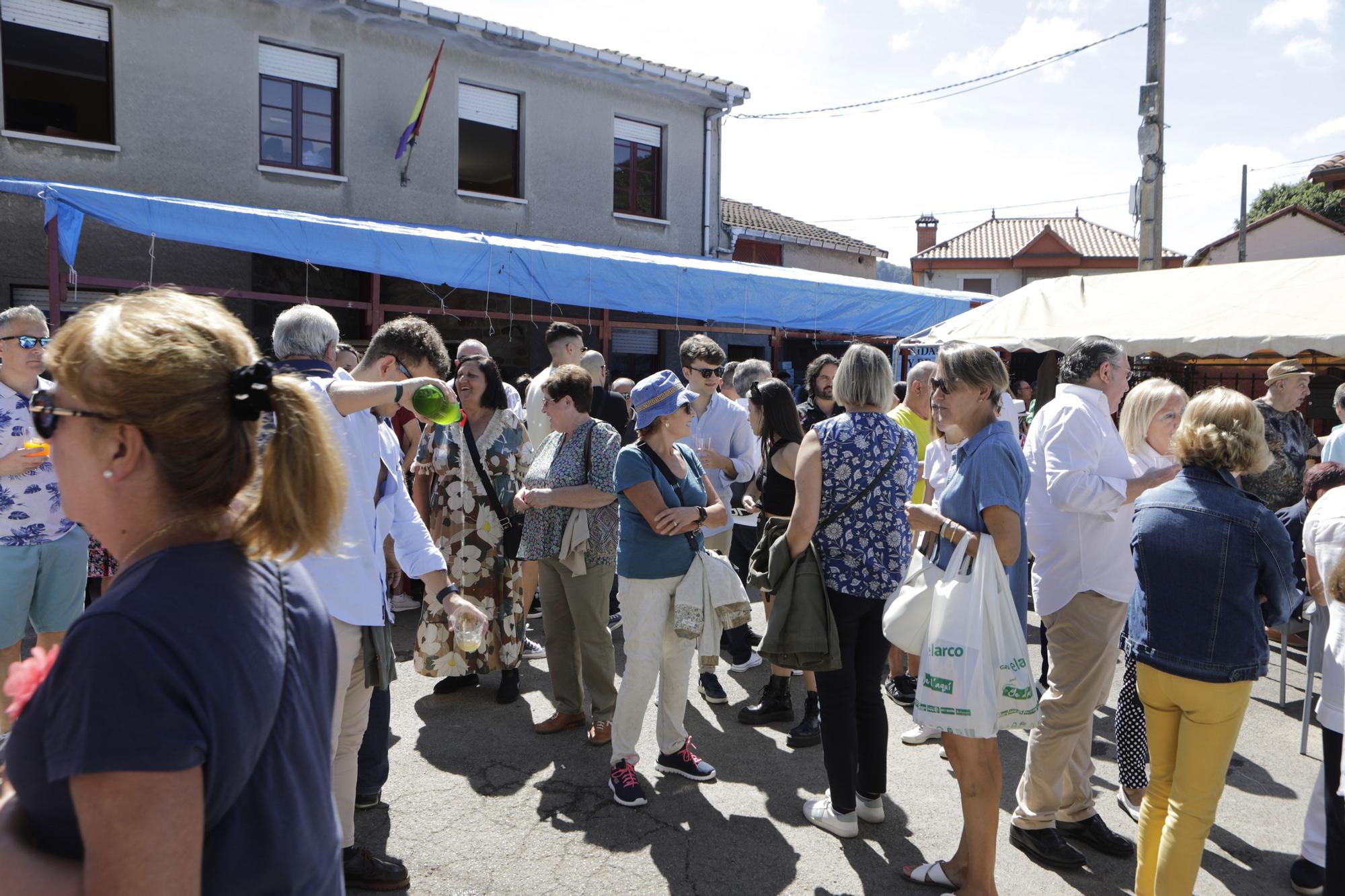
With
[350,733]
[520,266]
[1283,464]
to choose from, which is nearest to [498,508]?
[350,733]

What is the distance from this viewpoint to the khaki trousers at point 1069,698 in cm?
340

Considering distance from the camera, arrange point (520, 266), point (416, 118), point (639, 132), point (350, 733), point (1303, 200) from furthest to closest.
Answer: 1. point (1303, 200)
2. point (639, 132)
3. point (416, 118)
4. point (520, 266)
5. point (350, 733)

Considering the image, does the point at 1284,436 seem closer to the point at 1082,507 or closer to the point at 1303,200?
the point at 1082,507

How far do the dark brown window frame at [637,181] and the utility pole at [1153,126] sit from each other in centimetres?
816

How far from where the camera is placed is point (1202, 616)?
286 centimetres

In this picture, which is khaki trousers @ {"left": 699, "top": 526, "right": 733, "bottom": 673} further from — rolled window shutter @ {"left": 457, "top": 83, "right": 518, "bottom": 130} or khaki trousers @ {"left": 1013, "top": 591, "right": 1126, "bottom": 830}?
rolled window shutter @ {"left": 457, "top": 83, "right": 518, "bottom": 130}

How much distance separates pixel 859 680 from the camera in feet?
11.8

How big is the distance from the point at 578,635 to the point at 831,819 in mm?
1526

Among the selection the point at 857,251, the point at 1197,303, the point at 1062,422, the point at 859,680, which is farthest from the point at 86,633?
the point at 857,251

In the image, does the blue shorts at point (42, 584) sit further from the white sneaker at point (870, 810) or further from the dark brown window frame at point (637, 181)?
the dark brown window frame at point (637, 181)

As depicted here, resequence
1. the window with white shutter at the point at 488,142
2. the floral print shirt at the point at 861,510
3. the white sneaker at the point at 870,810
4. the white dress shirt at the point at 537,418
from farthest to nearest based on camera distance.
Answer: the window with white shutter at the point at 488,142 < the white dress shirt at the point at 537,418 < the white sneaker at the point at 870,810 < the floral print shirt at the point at 861,510

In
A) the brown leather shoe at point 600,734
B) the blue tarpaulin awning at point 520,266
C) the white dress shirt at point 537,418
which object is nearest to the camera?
the brown leather shoe at point 600,734

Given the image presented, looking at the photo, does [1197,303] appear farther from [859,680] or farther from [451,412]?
[451,412]

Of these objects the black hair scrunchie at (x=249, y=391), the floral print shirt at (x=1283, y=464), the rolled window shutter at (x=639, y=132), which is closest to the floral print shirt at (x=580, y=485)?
the black hair scrunchie at (x=249, y=391)
